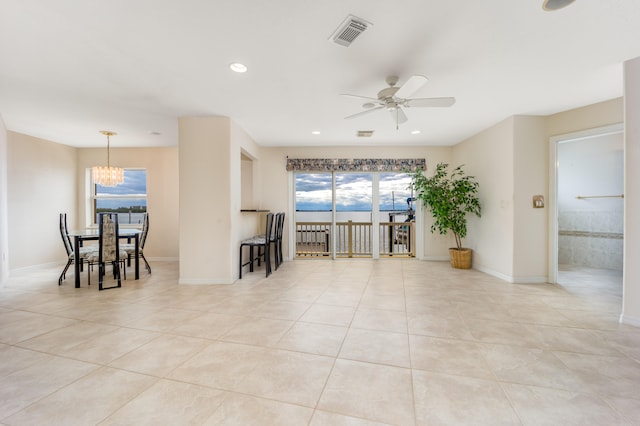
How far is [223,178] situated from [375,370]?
326 centimetres

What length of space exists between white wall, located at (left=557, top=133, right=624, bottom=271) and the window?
8.57 metres

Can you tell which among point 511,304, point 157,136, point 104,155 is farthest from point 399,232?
point 104,155

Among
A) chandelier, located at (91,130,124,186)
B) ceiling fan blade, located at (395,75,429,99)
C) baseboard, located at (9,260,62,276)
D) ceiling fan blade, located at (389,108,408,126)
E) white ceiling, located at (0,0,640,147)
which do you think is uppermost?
white ceiling, located at (0,0,640,147)

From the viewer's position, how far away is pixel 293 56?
246cm

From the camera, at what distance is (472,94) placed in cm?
330

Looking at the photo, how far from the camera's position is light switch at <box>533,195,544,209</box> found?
4051 millimetres

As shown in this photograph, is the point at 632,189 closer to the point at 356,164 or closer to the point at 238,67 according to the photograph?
the point at 238,67

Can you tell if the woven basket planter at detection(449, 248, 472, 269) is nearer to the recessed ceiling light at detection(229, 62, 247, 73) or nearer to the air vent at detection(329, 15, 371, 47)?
the air vent at detection(329, 15, 371, 47)

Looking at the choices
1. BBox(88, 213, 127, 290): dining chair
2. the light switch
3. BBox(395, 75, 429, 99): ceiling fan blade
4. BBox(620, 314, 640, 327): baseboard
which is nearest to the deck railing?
the light switch

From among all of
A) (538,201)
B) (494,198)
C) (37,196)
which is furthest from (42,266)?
(538,201)

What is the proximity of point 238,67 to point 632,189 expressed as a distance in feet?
12.8

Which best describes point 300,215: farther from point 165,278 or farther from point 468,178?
point 468,178

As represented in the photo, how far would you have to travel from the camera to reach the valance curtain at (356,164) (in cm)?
588

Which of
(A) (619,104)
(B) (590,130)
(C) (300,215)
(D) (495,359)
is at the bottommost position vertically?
(D) (495,359)
